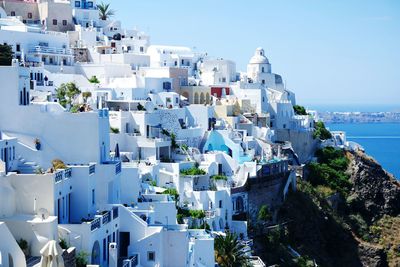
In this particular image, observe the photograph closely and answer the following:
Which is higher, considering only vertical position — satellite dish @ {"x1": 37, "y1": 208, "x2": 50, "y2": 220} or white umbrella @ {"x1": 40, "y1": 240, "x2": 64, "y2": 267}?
satellite dish @ {"x1": 37, "y1": 208, "x2": 50, "y2": 220}

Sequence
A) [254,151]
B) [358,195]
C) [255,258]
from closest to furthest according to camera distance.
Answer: [255,258] → [254,151] → [358,195]

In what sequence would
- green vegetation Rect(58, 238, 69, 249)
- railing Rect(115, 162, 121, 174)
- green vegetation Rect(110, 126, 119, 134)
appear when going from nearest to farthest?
green vegetation Rect(58, 238, 69, 249)
railing Rect(115, 162, 121, 174)
green vegetation Rect(110, 126, 119, 134)

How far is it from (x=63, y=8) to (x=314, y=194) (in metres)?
21.8

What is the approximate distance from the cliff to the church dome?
9104mm

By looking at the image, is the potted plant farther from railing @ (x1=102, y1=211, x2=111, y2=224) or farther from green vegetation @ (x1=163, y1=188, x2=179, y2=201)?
green vegetation @ (x1=163, y1=188, x2=179, y2=201)

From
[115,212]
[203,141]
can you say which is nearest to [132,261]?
[115,212]

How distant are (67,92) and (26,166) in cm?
1641

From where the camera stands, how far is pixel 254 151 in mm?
51594

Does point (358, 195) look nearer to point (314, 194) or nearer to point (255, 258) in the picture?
point (314, 194)

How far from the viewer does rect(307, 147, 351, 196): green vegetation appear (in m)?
58.7

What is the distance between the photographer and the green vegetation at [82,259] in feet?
84.6

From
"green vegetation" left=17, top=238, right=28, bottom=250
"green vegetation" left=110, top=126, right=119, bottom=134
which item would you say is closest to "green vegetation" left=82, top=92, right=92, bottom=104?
"green vegetation" left=110, top=126, right=119, bottom=134

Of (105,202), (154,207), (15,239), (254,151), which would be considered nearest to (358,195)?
(254,151)

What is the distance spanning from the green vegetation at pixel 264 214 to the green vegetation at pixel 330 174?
11582 millimetres
